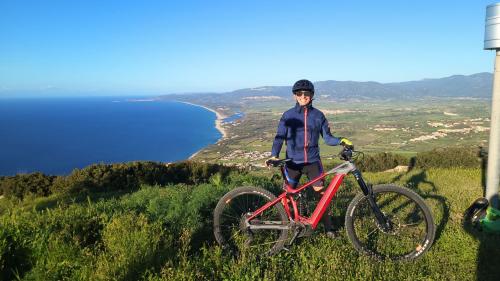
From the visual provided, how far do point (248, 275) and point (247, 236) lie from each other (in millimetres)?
946

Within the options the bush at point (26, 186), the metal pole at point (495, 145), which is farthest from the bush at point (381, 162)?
the bush at point (26, 186)

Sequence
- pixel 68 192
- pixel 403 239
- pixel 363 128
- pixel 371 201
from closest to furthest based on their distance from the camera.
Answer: pixel 371 201 → pixel 403 239 → pixel 68 192 → pixel 363 128

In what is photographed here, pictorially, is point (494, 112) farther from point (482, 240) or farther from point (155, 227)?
point (155, 227)

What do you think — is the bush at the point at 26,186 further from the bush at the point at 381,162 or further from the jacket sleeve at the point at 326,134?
the bush at the point at 381,162

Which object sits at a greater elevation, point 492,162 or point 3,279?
point 492,162

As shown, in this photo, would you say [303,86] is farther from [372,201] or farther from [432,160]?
[432,160]

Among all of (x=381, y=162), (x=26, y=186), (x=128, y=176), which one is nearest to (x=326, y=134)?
(x=128, y=176)

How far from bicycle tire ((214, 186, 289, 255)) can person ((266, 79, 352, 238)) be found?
1.96ft

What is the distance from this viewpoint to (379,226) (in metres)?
4.55

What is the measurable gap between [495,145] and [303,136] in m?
3.85

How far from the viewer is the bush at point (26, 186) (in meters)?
14.5

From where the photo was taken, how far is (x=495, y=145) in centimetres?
619

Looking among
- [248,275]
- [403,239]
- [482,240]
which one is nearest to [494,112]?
[482,240]

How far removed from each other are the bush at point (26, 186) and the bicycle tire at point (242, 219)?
42.3ft
